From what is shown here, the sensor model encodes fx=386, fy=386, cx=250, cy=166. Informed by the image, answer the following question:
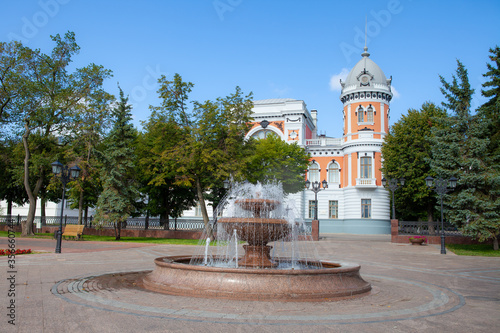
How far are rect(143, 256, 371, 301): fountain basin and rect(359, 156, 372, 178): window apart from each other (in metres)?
35.2

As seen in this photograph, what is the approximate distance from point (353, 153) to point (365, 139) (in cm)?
197

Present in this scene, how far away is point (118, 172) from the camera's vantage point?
82.5 feet

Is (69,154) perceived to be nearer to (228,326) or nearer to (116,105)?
(116,105)

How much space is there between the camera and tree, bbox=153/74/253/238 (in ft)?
77.9

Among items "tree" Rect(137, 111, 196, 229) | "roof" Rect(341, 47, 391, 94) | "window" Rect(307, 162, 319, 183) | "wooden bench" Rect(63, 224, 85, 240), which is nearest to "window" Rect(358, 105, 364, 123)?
"roof" Rect(341, 47, 391, 94)

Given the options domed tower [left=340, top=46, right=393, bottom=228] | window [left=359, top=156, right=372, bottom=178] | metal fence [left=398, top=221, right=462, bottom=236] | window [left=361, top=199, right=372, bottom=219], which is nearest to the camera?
metal fence [left=398, top=221, right=462, bottom=236]

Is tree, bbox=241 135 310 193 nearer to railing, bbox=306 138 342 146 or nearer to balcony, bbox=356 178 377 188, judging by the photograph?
balcony, bbox=356 178 377 188

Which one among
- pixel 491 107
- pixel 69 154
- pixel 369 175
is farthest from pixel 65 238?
pixel 369 175

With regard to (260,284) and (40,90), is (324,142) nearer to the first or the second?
(40,90)

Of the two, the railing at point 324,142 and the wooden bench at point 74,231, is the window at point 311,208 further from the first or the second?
the wooden bench at point 74,231

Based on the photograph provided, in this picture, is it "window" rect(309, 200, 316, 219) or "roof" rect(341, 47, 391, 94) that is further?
"window" rect(309, 200, 316, 219)

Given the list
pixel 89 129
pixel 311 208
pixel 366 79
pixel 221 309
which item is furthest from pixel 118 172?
pixel 366 79

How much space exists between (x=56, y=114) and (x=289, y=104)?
27731 mm

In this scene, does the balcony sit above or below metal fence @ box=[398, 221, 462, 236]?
above
